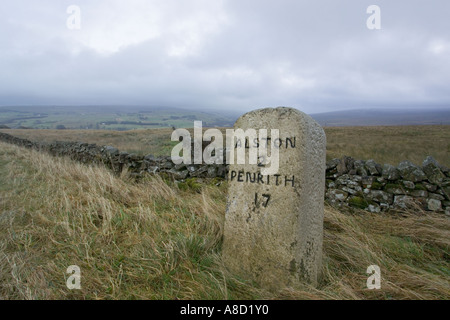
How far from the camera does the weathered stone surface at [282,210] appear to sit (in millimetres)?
2299

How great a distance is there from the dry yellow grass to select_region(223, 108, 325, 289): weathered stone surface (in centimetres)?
18

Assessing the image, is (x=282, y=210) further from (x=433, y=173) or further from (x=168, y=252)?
(x=433, y=173)

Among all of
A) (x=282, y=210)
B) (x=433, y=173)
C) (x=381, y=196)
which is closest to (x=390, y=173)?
(x=381, y=196)

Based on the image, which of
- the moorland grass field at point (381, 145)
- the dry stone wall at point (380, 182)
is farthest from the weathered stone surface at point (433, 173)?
the moorland grass field at point (381, 145)

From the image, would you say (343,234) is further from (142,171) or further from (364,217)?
(142,171)

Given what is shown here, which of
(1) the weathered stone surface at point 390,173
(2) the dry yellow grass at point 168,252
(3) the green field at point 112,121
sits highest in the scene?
(3) the green field at point 112,121

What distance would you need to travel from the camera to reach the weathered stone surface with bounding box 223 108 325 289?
7.54 feet

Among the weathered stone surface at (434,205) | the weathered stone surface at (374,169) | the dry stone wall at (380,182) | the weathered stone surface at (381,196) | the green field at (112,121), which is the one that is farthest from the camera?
the green field at (112,121)

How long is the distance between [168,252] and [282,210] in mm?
1270

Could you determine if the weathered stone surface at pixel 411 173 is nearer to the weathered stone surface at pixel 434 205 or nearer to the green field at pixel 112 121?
the weathered stone surface at pixel 434 205

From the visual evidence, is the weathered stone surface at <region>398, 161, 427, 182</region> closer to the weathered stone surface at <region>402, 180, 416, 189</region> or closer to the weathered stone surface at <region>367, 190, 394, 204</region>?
the weathered stone surface at <region>402, 180, 416, 189</region>

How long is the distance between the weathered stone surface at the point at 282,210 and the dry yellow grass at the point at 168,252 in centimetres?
18
